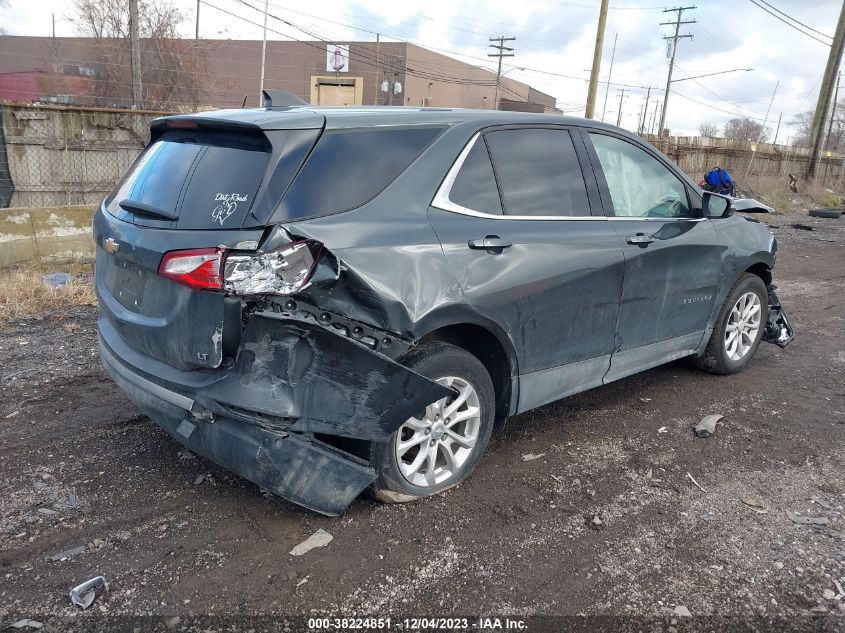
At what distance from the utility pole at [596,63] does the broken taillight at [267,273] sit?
56.5 feet

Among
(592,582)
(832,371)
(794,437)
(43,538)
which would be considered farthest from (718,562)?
(832,371)

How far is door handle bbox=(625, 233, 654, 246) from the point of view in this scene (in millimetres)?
3990

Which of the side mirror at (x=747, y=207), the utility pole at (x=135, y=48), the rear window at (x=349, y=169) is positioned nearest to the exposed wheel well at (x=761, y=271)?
the side mirror at (x=747, y=207)

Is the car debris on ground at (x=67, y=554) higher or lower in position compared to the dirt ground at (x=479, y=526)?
lower

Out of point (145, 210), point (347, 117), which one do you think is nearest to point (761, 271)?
point (347, 117)

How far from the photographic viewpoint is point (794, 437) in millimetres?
4215

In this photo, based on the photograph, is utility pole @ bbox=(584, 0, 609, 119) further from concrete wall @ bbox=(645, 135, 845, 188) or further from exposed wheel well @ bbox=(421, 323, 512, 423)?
exposed wheel well @ bbox=(421, 323, 512, 423)

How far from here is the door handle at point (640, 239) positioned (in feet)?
13.1

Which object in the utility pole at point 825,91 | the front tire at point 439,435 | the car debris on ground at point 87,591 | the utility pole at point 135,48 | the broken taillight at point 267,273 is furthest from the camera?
the utility pole at point 825,91

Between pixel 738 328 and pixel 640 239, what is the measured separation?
5.82ft

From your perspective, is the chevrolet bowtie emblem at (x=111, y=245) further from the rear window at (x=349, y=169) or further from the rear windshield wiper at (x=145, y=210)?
the rear window at (x=349, y=169)

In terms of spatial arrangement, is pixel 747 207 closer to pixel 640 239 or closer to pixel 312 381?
pixel 640 239

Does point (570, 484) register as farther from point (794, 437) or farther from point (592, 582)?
point (794, 437)

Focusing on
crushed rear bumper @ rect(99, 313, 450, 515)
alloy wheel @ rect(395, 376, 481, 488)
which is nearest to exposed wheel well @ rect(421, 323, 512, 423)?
alloy wheel @ rect(395, 376, 481, 488)
